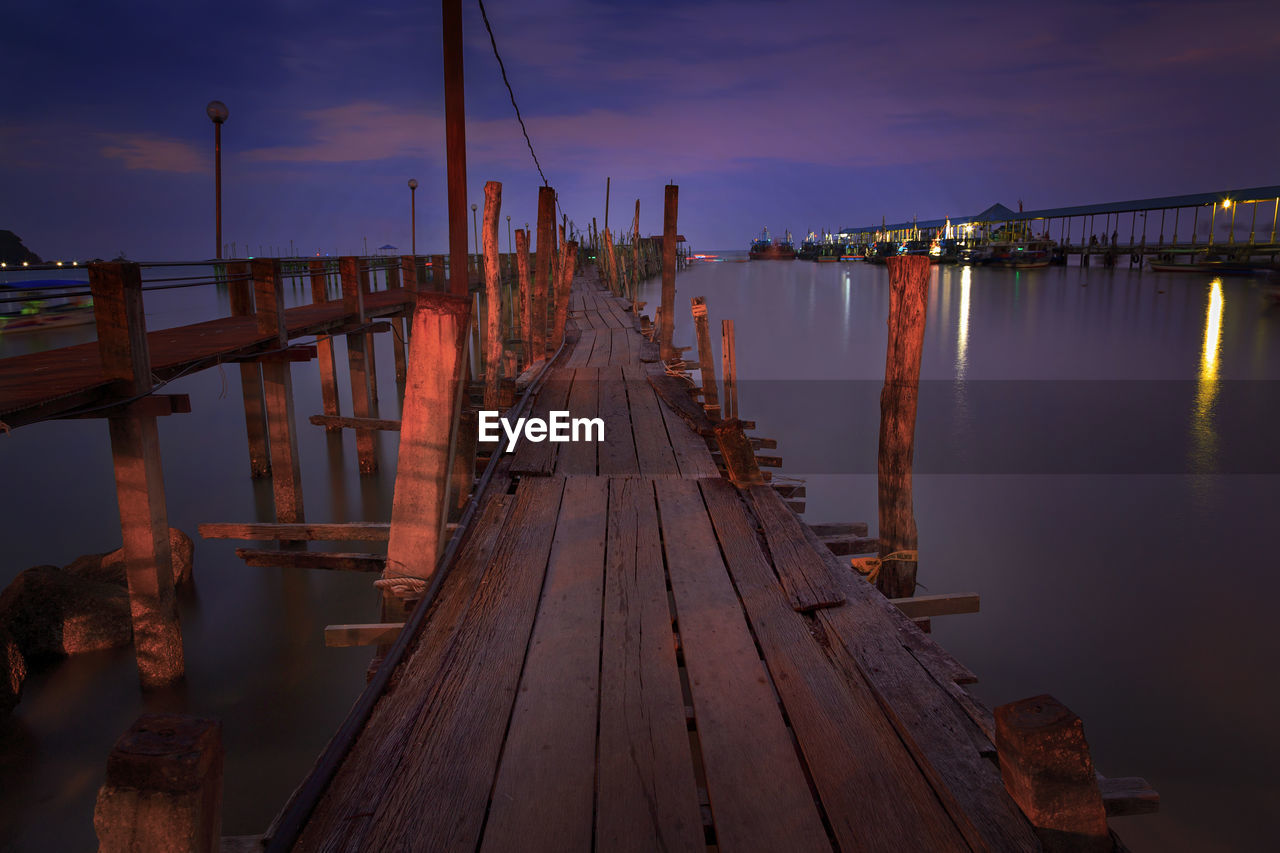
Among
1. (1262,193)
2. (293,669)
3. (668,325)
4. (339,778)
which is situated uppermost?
(1262,193)

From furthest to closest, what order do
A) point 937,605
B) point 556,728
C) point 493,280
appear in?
point 493,280, point 937,605, point 556,728

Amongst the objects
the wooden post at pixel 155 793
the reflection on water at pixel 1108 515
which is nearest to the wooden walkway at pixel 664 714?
the wooden post at pixel 155 793

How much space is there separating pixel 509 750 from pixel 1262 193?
211 feet

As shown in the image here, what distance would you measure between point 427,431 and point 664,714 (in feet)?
5.94

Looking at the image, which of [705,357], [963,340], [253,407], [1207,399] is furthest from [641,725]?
[963,340]

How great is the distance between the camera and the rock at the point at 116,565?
720 centimetres

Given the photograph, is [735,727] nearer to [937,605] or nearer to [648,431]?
[937,605]

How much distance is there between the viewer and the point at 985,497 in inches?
441

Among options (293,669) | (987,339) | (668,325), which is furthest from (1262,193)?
(293,669)

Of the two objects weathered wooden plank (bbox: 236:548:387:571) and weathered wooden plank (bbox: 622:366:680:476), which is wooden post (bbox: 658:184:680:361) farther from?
weathered wooden plank (bbox: 236:548:387:571)

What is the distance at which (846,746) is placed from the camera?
2297 mm

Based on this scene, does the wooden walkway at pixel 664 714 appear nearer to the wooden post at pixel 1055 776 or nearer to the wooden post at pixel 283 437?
the wooden post at pixel 1055 776

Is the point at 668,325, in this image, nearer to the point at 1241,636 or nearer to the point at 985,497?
the point at 985,497

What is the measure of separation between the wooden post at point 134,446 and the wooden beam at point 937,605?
5101 mm
